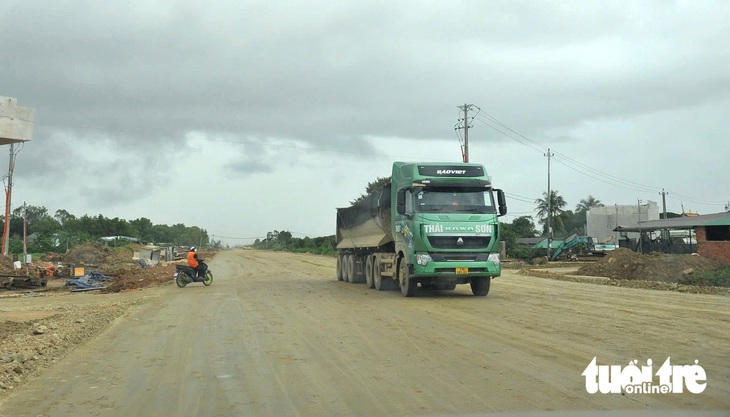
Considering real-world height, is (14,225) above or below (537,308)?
above

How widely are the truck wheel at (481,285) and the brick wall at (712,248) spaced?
2447 cm

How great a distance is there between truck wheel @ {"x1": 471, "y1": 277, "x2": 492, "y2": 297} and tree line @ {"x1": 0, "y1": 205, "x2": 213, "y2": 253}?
68060 millimetres

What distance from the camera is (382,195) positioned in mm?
21766

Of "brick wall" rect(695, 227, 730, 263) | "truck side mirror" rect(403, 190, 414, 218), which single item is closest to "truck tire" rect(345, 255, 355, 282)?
"truck side mirror" rect(403, 190, 414, 218)

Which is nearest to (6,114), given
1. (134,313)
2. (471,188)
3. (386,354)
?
(134,313)

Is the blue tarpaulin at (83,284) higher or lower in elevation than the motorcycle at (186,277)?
lower

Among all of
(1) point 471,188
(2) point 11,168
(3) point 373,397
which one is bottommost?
(3) point 373,397

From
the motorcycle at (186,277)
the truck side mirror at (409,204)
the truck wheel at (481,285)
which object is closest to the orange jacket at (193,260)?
the motorcycle at (186,277)

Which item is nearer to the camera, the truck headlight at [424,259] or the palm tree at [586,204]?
the truck headlight at [424,259]

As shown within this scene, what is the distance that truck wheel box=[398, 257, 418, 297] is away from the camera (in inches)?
718

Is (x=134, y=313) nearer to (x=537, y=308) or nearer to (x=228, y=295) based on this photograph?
(x=228, y=295)

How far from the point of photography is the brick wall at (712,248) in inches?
1470

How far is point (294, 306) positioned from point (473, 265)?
501 centimetres

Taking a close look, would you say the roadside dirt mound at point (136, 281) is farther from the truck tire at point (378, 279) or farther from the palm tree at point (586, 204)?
the palm tree at point (586, 204)
